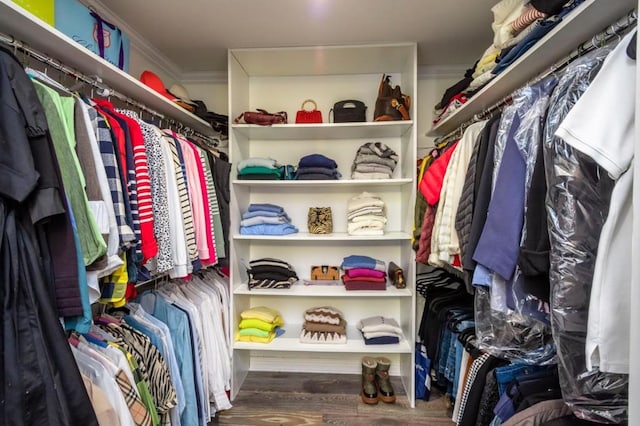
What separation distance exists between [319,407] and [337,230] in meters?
1.10

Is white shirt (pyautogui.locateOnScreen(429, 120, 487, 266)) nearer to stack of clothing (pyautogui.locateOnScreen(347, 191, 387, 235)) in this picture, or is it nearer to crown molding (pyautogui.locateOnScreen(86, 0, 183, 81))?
stack of clothing (pyautogui.locateOnScreen(347, 191, 387, 235))

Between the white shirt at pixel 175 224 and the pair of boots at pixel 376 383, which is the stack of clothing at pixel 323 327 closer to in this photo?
the pair of boots at pixel 376 383

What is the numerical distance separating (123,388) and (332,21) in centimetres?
184

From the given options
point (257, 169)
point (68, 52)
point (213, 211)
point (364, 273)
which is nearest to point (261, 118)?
point (257, 169)

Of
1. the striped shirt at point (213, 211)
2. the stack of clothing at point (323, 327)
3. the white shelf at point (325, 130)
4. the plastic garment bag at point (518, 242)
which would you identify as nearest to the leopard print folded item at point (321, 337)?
the stack of clothing at point (323, 327)

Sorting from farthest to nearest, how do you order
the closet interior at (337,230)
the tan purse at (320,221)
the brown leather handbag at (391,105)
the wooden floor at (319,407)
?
the tan purse at (320,221) → the brown leather handbag at (391,105) → the wooden floor at (319,407) → the closet interior at (337,230)

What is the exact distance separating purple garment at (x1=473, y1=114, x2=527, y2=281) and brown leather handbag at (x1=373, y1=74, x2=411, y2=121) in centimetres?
106

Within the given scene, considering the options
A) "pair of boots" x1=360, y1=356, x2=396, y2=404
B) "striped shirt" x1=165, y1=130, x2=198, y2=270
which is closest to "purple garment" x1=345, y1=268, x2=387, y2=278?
"pair of boots" x1=360, y1=356, x2=396, y2=404

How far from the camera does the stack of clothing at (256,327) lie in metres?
2.05

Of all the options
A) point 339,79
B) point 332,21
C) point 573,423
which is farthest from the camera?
point 339,79

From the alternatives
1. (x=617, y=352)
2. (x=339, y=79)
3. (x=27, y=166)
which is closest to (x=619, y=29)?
(x=617, y=352)

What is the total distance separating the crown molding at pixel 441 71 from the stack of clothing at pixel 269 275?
163 cm

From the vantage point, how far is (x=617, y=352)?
62 cm

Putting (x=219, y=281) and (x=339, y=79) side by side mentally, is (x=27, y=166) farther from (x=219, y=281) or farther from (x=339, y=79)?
(x=339, y=79)
